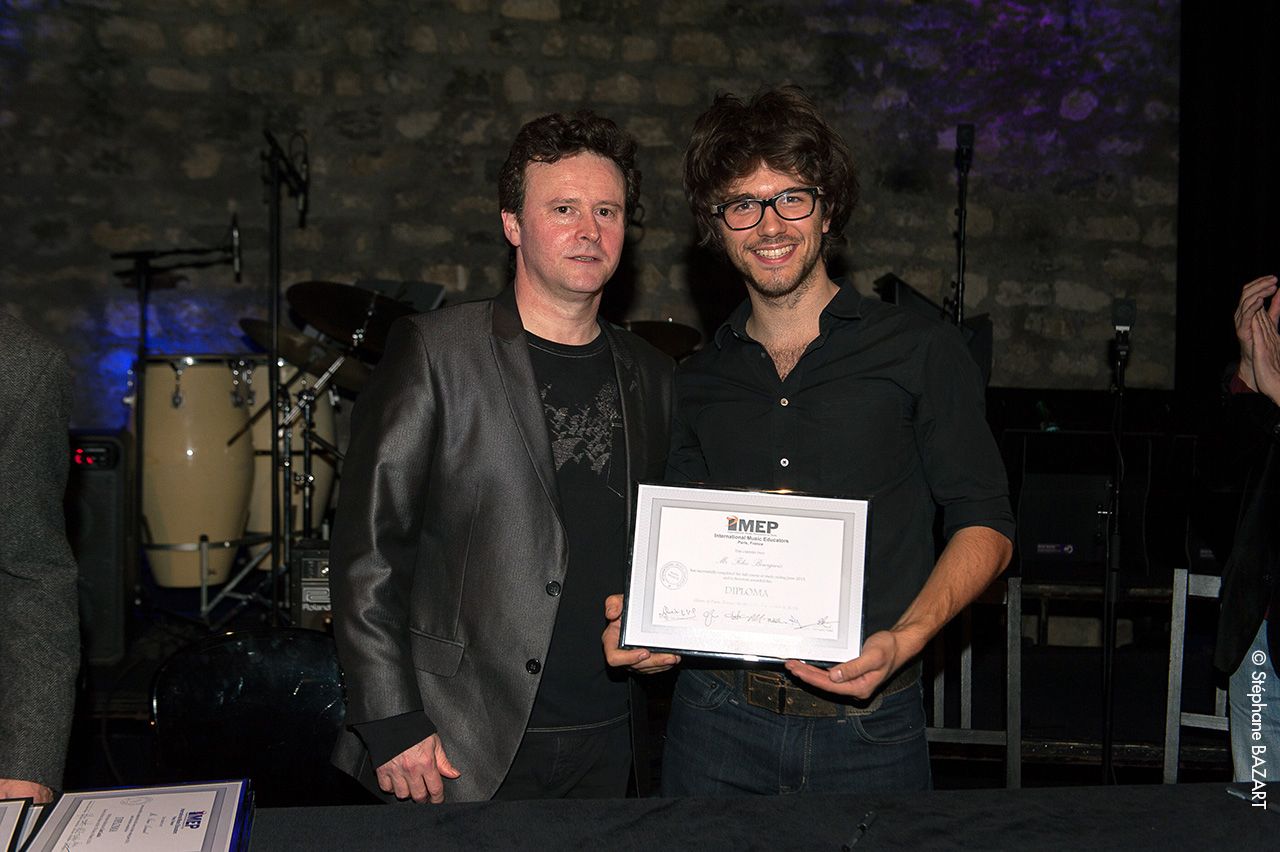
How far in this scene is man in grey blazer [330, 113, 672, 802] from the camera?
1894 mm

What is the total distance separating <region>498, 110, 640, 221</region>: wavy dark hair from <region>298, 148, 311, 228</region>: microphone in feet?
13.1

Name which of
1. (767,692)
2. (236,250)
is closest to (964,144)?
(767,692)

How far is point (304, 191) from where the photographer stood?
227 inches

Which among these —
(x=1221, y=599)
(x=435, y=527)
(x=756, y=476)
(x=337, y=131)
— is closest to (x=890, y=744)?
(x=756, y=476)

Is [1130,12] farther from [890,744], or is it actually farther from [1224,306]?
[890,744]

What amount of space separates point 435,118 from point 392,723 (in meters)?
4.70

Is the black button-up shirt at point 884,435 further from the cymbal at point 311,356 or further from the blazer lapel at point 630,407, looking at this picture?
the cymbal at point 311,356

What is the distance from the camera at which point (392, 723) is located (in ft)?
6.07

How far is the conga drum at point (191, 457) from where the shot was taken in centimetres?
502

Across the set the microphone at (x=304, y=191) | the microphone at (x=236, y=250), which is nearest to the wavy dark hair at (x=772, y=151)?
the microphone at (x=236, y=250)

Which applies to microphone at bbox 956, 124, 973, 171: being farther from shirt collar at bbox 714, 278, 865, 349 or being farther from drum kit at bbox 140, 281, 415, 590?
shirt collar at bbox 714, 278, 865, 349

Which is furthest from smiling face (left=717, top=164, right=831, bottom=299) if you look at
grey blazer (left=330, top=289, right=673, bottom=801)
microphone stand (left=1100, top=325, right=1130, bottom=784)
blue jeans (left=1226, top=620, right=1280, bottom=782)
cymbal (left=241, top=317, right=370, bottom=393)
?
cymbal (left=241, top=317, right=370, bottom=393)
